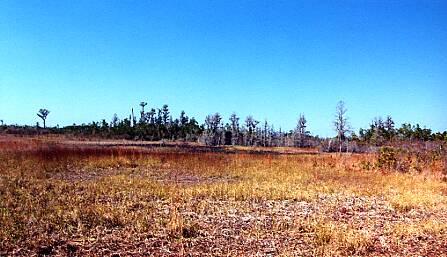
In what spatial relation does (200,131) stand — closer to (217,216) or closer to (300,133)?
(300,133)

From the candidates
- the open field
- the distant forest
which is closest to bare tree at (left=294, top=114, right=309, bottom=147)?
the distant forest

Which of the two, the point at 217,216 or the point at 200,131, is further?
the point at 200,131

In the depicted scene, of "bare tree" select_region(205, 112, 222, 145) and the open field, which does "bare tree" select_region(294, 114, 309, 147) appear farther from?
the open field

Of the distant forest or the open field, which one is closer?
the open field

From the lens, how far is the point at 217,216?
28.7 ft

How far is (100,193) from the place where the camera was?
36.3 feet

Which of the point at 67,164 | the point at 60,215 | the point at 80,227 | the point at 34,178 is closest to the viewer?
the point at 80,227

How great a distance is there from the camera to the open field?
647 cm

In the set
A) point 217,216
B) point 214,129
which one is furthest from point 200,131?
point 217,216

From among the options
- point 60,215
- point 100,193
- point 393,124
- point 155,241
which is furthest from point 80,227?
point 393,124

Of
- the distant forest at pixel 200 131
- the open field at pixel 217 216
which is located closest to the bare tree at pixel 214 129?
the distant forest at pixel 200 131

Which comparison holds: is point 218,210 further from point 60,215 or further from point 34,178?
point 34,178

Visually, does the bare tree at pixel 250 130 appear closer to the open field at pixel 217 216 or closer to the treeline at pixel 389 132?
the treeline at pixel 389 132

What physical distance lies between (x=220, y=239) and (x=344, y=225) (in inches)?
108
